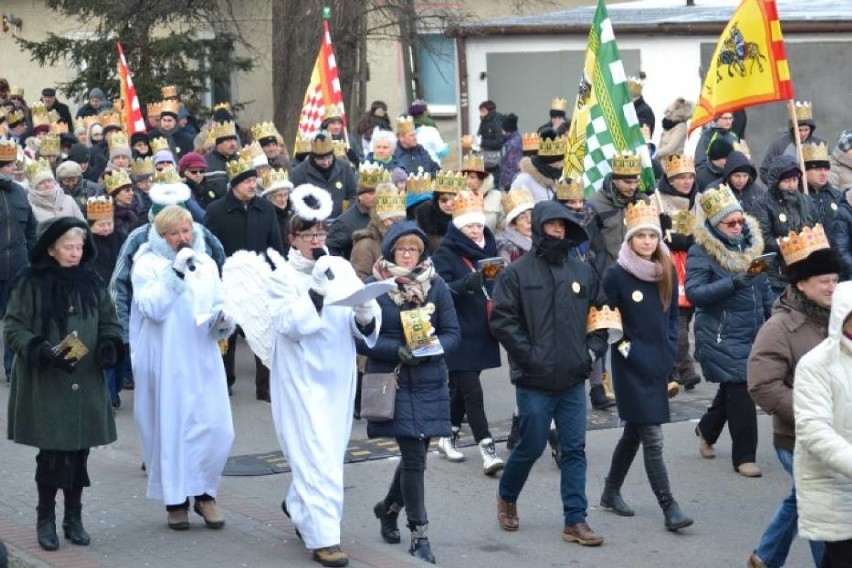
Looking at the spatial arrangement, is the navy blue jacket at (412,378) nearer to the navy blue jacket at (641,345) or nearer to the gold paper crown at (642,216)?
the navy blue jacket at (641,345)

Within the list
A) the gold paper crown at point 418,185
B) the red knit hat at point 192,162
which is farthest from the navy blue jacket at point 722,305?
the red knit hat at point 192,162

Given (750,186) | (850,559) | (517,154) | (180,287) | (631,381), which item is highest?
(517,154)

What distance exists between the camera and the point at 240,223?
13461 mm

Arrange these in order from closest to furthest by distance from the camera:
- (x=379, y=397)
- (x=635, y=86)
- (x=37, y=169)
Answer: (x=379, y=397)
(x=37, y=169)
(x=635, y=86)

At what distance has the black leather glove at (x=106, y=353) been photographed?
867cm

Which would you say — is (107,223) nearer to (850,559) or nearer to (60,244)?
(60,244)

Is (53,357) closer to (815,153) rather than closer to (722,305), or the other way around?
(722,305)

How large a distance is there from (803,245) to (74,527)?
13.0 feet

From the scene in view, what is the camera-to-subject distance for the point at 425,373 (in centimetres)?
873

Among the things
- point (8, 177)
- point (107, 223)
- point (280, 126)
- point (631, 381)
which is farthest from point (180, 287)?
point (280, 126)

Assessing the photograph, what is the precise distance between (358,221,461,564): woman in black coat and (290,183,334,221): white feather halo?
434mm

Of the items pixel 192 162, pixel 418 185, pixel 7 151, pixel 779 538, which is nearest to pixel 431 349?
pixel 779 538

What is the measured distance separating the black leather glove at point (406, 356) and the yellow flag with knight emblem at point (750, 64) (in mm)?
5305

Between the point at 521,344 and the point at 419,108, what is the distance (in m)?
14.3
